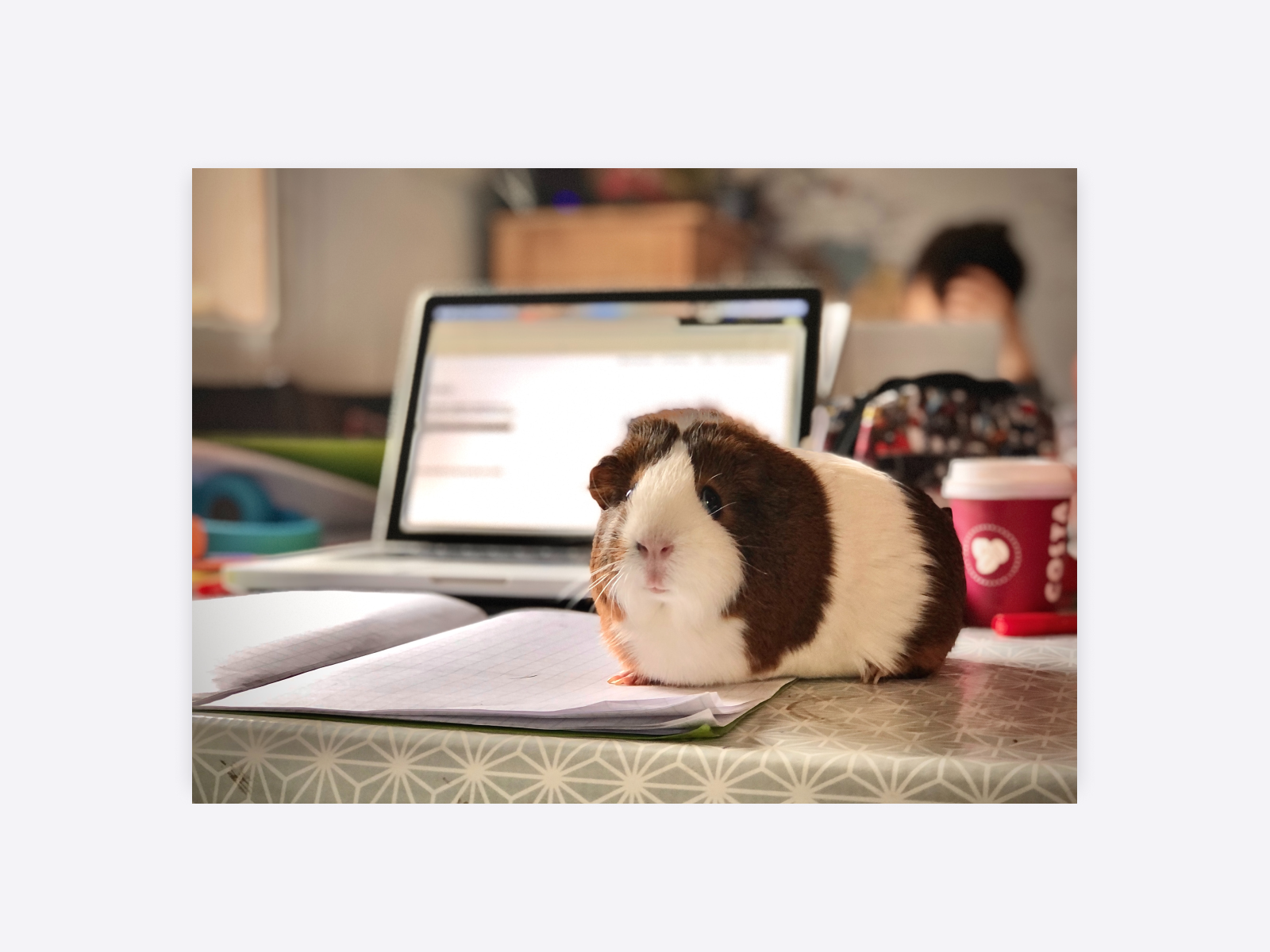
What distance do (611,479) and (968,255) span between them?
51.8 inches

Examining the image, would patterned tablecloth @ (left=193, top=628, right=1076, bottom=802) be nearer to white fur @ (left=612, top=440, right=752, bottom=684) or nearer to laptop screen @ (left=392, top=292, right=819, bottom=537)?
white fur @ (left=612, top=440, right=752, bottom=684)

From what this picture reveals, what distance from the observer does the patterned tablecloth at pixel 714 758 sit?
1.64 feet

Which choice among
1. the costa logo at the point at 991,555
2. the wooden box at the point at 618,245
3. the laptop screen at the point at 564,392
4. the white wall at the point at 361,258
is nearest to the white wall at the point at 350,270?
the white wall at the point at 361,258

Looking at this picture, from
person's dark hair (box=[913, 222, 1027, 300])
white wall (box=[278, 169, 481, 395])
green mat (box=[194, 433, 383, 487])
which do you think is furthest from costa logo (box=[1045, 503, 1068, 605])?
green mat (box=[194, 433, 383, 487])

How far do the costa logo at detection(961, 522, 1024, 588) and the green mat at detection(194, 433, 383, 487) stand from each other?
860 mm

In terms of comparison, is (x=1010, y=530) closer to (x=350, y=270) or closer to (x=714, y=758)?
(x=714, y=758)

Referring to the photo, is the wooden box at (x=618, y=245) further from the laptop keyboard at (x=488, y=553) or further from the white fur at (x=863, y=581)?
the white fur at (x=863, y=581)

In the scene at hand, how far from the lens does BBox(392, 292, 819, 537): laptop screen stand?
1.13 meters

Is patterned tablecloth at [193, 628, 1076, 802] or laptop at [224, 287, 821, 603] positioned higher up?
laptop at [224, 287, 821, 603]

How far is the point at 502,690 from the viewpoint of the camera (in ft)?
1.92

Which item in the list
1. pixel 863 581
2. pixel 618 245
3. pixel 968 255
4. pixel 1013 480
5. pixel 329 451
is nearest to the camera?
pixel 863 581

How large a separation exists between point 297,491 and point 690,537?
92 centimetres

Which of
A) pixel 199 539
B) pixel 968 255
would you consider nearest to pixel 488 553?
pixel 199 539
